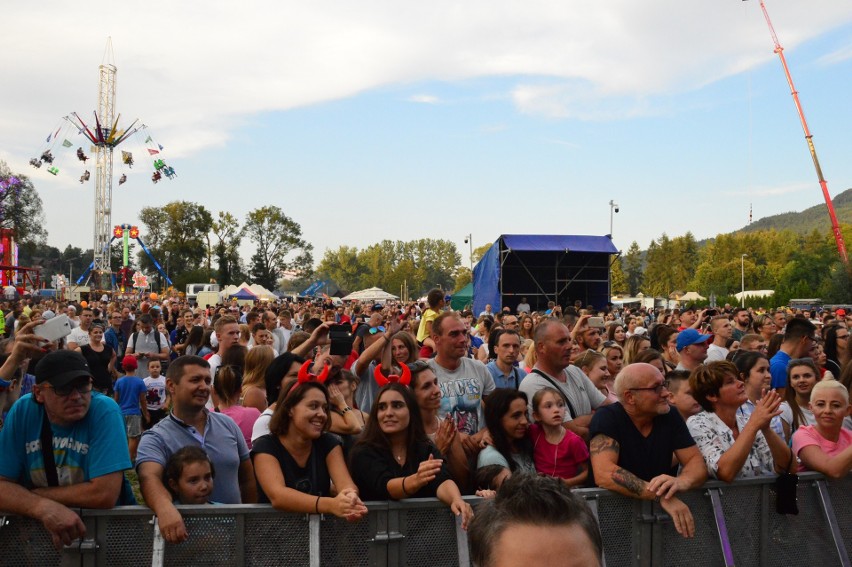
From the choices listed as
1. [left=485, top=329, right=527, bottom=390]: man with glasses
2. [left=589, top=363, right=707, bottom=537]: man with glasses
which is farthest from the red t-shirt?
[left=485, top=329, right=527, bottom=390]: man with glasses

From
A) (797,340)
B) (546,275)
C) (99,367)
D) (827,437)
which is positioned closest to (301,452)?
(827,437)

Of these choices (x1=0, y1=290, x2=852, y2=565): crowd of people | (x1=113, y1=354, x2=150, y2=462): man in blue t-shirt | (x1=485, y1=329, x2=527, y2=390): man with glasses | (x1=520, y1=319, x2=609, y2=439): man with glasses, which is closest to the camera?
(x1=0, y1=290, x2=852, y2=565): crowd of people

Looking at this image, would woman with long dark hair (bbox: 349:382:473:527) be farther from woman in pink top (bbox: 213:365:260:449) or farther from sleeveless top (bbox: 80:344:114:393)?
sleeveless top (bbox: 80:344:114:393)

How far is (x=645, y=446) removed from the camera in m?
4.23

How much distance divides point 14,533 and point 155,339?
7.51 meters


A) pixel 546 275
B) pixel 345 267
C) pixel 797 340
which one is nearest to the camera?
pixel 797 340

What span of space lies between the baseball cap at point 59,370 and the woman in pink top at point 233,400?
2.07 meters

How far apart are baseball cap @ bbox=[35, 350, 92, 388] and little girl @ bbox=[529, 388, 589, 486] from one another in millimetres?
2651

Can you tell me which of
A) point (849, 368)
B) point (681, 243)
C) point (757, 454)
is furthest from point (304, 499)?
point (681, 243)

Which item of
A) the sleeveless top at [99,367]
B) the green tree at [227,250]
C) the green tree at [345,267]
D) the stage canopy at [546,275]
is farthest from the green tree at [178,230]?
the sleeveless top at [99,367]

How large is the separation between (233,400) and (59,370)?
2417mm

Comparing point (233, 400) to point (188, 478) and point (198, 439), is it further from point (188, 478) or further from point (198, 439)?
point (188, 478)

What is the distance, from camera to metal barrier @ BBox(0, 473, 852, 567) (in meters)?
3.66

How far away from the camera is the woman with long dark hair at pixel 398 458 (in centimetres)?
381
